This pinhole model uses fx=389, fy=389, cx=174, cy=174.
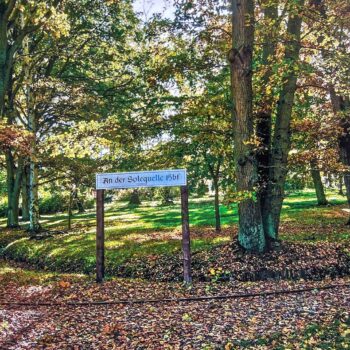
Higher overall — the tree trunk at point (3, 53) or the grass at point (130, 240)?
the tree trunk at point (3, 53)

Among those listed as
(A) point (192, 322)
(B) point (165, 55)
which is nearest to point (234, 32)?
(B) point (165, 55)

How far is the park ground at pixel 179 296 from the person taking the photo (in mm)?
5219

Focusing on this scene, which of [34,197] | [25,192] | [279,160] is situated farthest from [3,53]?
[25,192]

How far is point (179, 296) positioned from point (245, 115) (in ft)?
14.3

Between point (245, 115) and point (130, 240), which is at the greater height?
point (245, 115)

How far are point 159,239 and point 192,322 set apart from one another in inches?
286

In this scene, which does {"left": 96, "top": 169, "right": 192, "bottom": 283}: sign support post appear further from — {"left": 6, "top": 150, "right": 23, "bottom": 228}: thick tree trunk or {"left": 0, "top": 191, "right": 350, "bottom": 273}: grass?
{"left": 6, "top": 150, "right": 23, "bottom": 228}: thick tree trunk

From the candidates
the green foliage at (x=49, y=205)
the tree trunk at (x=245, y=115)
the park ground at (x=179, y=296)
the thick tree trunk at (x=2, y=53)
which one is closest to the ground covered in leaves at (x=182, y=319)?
the park ground at (x=179, y=296)

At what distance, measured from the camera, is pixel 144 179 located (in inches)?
340

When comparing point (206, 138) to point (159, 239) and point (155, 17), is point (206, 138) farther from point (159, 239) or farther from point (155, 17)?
point (159, 239)

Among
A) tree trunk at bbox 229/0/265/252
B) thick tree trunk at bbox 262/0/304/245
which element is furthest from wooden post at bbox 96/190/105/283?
→ thick tree trunk at bbox 262/0/304/245

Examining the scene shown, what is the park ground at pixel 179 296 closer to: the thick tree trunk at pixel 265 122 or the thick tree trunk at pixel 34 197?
the thick tree trunk at pixel 265 122

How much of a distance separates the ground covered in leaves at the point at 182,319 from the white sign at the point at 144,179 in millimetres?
2193

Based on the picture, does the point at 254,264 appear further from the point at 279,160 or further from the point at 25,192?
the point at 25,192
